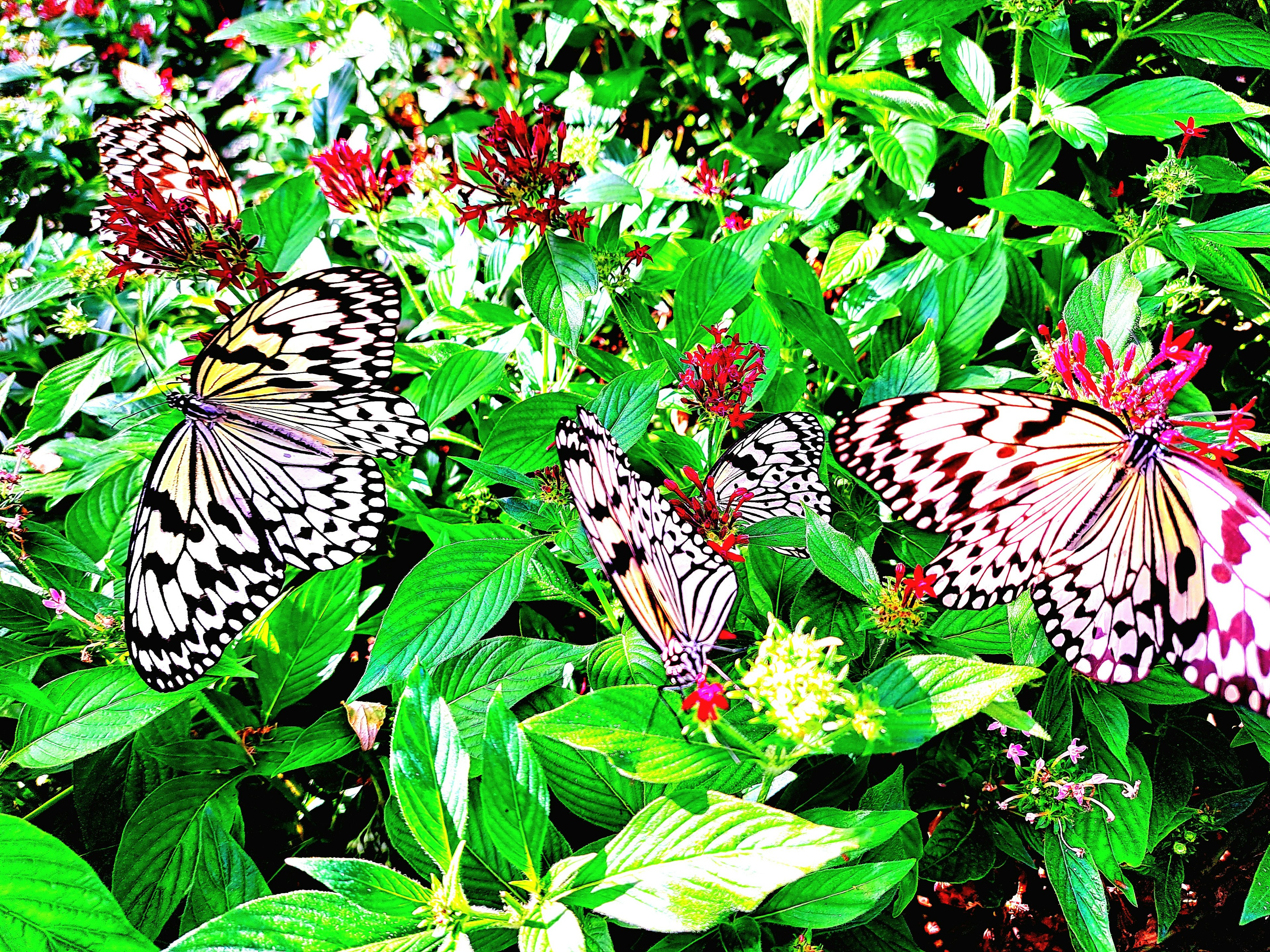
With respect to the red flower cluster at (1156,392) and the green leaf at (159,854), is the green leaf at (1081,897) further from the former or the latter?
the green leaf at (159,854)

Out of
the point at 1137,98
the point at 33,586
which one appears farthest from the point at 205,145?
the point at 1137,98

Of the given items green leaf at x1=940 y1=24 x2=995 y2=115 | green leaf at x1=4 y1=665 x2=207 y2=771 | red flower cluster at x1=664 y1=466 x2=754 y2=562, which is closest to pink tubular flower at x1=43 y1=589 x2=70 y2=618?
green leaf at x1=4 y1=665 x2=207 y2=771

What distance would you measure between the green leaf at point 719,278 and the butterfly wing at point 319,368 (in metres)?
0.37

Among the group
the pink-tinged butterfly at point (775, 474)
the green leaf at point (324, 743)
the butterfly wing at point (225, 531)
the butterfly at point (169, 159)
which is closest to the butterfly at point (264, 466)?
the butterfly wing at point (225, 531)

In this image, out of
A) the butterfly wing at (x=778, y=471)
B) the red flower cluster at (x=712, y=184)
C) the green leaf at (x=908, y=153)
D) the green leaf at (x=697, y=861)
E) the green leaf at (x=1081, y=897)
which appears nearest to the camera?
the green leaf at (x=697, y=861)

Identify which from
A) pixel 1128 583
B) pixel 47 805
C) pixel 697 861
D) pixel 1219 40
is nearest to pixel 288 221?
pixel 47 805

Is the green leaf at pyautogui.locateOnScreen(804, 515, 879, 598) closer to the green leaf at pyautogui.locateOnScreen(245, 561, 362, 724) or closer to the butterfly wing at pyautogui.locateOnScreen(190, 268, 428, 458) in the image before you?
the butterfly wing at pyautogui.locateOnScreen(190, 268, 428, 458)

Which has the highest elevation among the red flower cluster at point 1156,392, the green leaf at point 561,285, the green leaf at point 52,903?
the green leaf at point 561,285

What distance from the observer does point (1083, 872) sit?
0.86 meters

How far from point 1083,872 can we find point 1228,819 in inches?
14.6

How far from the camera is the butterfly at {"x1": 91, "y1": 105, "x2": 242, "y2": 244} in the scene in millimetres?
1104

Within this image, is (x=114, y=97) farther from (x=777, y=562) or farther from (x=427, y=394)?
(x=777, y=562)

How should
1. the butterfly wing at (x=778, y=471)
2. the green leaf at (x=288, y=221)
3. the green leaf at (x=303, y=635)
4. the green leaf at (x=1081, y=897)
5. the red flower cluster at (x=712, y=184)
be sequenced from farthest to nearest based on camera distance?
the red flower cluster at (x=712, y=184) → the green leaf at (x=288, y=221) → the green leaf at (x=303, y=635) → the butterfly wing at (x=778, y=471) → the green leaf at (x=1081, y=897)

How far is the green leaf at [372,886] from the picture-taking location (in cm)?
64
